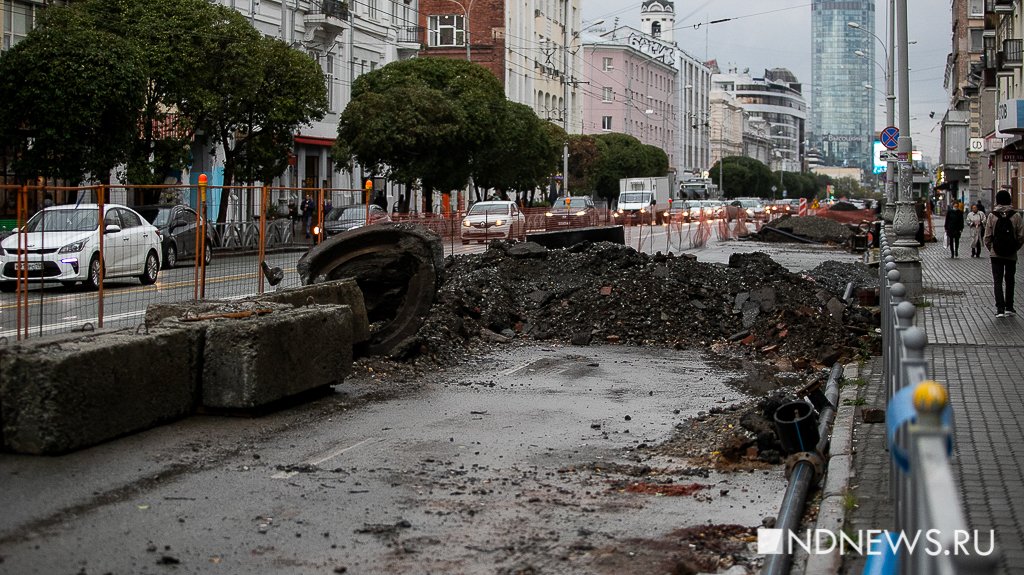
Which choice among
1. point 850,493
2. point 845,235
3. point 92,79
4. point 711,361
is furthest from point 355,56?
point 850,493

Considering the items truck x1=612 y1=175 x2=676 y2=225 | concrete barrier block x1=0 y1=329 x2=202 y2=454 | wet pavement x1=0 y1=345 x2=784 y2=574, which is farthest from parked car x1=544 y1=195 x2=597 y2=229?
concrete barrier block x1=0 y1=329 x2=202 y2=454

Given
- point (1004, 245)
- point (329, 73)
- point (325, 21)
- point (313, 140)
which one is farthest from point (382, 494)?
point (329, 73)

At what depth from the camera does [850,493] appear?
7094mm

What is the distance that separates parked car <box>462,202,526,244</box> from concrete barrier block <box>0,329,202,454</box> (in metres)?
29.0

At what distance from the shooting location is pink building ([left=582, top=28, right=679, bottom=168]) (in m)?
119

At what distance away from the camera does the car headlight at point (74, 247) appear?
43.7 ft

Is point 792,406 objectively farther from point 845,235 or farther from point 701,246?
point 845,235

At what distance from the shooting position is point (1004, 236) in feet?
57.3

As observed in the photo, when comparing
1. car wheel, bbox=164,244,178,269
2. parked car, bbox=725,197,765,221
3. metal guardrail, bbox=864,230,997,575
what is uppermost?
parked car, bbox=725,197,765,221

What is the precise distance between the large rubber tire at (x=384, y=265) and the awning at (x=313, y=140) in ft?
116

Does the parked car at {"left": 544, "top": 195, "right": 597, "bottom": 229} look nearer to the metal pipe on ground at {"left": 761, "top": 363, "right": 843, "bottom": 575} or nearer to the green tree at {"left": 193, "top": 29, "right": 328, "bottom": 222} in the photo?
the green tree at {"left": 193, "top": 29, "right": 328, "bottom": 222}

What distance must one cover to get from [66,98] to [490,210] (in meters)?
18.2

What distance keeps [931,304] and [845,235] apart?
32288 millimetres
